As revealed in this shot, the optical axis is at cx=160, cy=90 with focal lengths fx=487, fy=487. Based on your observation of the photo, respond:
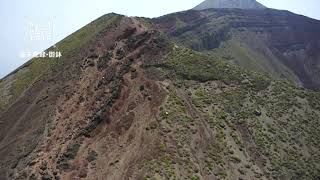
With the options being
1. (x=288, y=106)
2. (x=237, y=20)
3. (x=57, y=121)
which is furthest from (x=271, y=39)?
(x=57, y=121)

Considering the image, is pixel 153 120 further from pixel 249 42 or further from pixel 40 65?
pixel 249 42

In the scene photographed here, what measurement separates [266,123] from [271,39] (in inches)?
5473

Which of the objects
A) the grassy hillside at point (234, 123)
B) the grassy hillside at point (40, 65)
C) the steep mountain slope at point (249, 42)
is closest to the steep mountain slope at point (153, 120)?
the grassy hillside at point (234, 123)

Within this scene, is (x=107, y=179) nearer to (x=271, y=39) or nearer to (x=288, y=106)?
(x=288, y=106)

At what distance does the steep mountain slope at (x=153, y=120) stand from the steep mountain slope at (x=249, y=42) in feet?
281

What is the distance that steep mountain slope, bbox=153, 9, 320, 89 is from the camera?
16600cm

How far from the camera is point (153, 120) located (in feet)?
187

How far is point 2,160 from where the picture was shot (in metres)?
59.5

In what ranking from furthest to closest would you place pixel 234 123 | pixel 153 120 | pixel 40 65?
pixel 40 65 → pixel 234 123 → pixel 153 120

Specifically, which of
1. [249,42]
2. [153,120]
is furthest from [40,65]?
[249,42]

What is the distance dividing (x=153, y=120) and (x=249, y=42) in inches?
5208

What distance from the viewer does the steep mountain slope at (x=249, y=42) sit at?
166 m

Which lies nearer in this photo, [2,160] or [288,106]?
[2,160]

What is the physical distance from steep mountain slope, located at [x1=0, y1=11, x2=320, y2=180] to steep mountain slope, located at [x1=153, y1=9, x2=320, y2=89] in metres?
85.5
